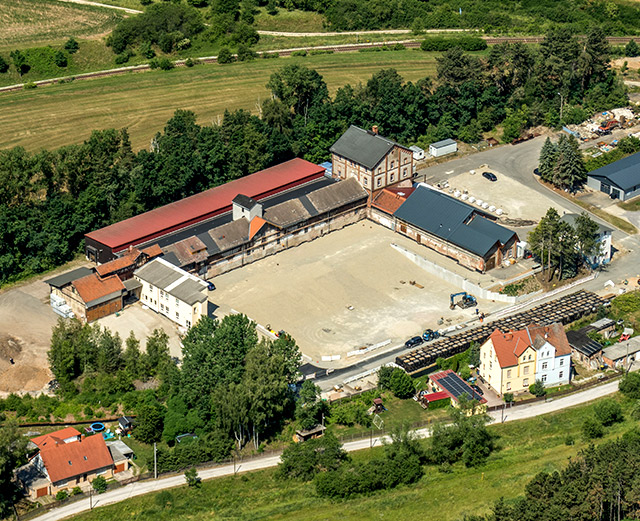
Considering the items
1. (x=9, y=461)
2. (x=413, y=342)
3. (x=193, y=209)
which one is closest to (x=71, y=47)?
(x=193, y=209)

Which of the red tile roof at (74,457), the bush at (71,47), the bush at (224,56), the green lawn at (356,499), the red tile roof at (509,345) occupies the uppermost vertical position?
the bush at (71,47)

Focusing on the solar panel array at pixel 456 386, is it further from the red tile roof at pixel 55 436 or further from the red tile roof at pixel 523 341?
the red tile roof at pixel 55 436

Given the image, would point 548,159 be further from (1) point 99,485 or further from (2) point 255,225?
(1) point 99,485

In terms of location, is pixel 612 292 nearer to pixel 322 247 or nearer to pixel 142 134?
pixel 322 247

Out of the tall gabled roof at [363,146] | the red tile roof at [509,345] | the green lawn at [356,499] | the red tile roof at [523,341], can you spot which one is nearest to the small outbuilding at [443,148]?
the tall gabled roof at [363,146]

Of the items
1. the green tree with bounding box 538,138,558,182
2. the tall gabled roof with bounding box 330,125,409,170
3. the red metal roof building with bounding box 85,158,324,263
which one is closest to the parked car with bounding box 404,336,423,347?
the tall gabled roof with bounding box 330,125,409,170

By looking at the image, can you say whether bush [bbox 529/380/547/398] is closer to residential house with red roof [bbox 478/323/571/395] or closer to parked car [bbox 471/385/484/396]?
residential house with red roof [bbox 478/323/571/395]
